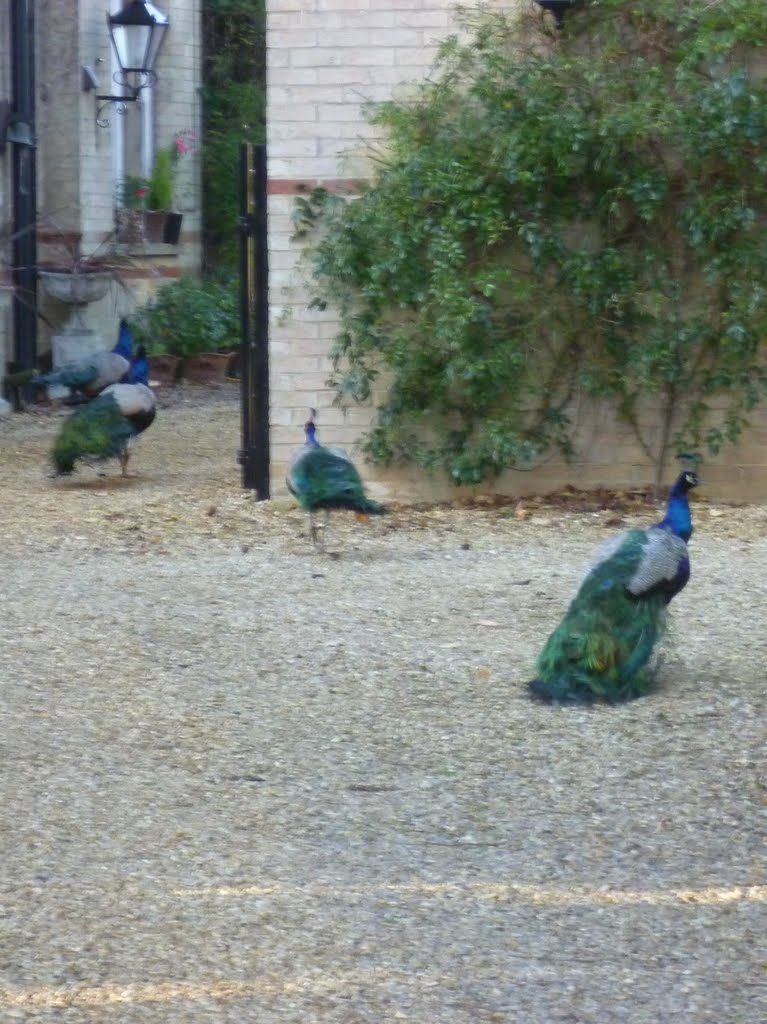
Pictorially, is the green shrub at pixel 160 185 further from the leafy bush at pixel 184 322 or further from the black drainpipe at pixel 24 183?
the black drainpipe at pixel 24 183

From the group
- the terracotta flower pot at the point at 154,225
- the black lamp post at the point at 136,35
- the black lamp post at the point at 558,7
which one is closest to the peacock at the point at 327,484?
the black lamp post at the point at 558,7

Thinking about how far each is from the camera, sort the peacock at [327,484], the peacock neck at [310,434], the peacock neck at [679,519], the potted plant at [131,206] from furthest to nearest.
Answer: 1. the potted plant at [131,206]
2. the peacock neck at [310,434]
3. the peacock at [327,484]
4. the peacock neck at [679,519]

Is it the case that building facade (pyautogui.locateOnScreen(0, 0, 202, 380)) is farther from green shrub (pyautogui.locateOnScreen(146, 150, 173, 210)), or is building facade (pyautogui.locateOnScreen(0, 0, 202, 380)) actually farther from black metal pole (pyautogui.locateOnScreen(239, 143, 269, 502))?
black metal pole (pyautogui.locateOnScreen(239, 143, 269, 502))

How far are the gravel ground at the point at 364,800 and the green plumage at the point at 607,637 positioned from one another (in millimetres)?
95

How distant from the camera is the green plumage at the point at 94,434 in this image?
439 inches

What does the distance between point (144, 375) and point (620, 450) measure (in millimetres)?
3792

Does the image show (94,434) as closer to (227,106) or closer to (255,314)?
(255,314)

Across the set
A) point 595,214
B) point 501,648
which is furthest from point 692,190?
point 501,648

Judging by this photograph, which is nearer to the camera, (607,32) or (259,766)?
(259,766)

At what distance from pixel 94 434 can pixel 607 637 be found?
20.0 ft

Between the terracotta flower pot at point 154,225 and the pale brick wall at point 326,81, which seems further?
the terracotta flower pot at point 154,225

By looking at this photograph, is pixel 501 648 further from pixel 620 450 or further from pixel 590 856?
pixel 620 450

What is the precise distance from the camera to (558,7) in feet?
32.3

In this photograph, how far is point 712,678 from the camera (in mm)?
6238
